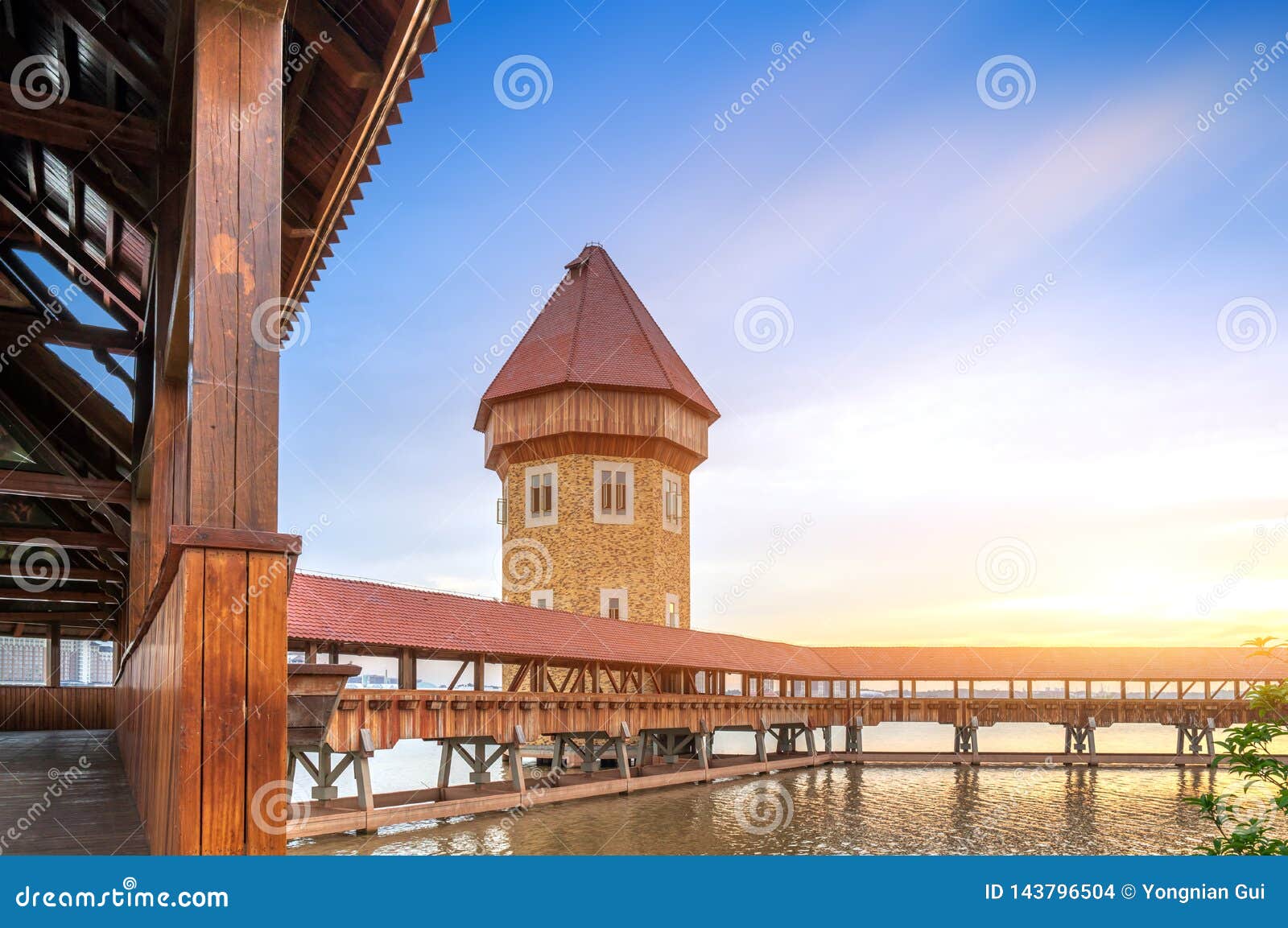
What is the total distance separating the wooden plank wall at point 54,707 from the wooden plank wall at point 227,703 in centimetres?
1840

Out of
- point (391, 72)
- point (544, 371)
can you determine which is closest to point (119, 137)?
point (391, 72)

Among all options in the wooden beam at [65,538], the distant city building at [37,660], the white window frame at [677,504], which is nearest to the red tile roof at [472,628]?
the wooden beam at [65,538]

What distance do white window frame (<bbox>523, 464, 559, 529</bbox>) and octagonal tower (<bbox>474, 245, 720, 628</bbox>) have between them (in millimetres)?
42

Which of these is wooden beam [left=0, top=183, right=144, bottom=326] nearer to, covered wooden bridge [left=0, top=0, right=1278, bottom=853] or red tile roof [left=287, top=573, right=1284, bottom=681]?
covered wooden bridge [left=0, top=0, right=1278, bottom=853]

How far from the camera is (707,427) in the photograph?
3697 cm

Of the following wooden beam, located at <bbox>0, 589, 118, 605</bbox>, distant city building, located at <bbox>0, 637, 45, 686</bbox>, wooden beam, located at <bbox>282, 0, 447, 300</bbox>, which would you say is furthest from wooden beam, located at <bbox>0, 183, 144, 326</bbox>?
distant city building, located at <bbox>0, 637, 45, 686</bbox>

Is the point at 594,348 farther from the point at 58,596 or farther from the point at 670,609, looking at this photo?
the point at 58,596

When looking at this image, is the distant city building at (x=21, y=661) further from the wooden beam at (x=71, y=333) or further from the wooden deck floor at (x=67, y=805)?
the wooden deck floor at (x=67, y=805)

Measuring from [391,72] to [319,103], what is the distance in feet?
3.49

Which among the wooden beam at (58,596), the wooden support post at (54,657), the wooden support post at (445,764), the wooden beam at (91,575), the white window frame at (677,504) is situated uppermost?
the white window frame at (677,504)

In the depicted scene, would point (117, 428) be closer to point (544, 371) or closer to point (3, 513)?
point (3, 513)

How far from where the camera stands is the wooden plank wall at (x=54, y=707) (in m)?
19.7

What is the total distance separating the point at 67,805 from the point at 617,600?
27.0 meters

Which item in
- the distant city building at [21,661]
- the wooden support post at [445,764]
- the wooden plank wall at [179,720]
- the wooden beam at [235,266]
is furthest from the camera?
the distant city building at [21,661]
